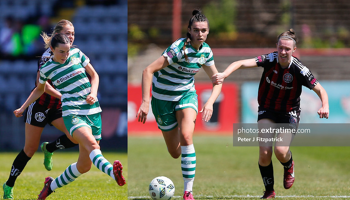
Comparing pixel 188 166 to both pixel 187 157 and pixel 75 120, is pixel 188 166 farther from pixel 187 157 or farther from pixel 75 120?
pixel 75 120

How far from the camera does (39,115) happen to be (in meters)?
5.82

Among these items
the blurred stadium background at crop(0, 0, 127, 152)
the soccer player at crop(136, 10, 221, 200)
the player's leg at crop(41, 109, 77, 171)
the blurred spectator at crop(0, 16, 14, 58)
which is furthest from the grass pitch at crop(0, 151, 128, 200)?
the blurred spectator at crop(0, 16, 14, 58)

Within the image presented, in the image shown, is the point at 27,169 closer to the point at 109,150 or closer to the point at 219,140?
the point at 109,150

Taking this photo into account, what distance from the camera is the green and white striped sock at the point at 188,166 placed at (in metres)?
5.01

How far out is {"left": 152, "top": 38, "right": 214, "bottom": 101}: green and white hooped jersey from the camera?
516 centimetres

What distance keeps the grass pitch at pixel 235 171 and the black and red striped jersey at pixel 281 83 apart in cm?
118

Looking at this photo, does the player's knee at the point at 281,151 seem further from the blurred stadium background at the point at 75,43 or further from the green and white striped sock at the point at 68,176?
the blurred stadium background at the point at 75,43

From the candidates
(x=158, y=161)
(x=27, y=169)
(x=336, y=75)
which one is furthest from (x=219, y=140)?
(x=336, y=75)

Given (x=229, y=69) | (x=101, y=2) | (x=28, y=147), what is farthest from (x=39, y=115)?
(x=101, y=2)

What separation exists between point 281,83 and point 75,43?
12.9 meters

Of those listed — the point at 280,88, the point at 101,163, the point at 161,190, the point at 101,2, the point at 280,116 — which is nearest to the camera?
the point at 101,163

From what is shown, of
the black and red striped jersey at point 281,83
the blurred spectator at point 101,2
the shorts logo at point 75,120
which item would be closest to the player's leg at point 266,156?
the black and red striped jersey at point 281,83

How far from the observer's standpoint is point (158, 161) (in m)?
10.1

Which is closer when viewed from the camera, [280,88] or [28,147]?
[280,88]
